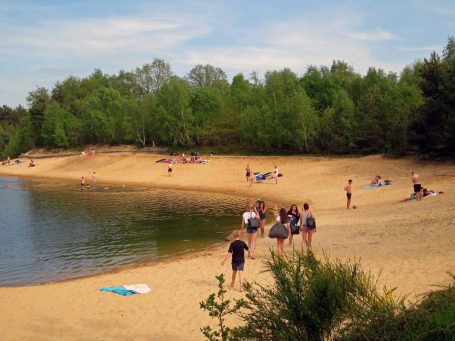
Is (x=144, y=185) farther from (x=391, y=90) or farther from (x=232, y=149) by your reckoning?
(x=391, y=90)

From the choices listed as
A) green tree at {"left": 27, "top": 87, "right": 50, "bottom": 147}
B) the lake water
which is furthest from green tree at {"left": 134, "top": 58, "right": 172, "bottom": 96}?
the lake water

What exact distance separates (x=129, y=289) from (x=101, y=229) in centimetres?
1293

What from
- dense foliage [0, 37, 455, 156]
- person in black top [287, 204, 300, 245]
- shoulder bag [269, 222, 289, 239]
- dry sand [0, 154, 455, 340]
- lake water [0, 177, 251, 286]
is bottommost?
lake water [0, 177, 251, 286]

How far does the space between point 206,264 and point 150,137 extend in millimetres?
60436

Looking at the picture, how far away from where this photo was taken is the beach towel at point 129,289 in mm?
13445

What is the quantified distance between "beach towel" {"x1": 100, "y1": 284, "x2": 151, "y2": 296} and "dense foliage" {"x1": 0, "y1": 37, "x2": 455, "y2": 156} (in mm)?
28211

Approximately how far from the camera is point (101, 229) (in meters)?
→ 25.8

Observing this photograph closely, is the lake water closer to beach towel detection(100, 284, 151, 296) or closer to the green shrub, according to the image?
beach towel detection(100, 284, 151, 296)

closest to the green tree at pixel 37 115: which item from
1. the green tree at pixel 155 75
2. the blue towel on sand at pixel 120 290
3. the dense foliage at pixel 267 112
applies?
the dense foliage at pixel 267 112

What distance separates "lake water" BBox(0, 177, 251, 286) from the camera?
60.9 feet

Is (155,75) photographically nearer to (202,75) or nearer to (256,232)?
(202,75)

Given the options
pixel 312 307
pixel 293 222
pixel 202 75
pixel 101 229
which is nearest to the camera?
pixel 312 307

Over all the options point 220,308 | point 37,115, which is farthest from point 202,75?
point 220,308

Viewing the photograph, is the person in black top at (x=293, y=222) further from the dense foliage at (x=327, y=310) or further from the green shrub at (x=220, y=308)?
the green shrub at (x=220, y=308)
